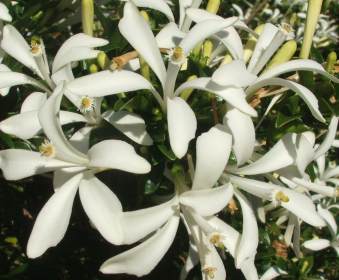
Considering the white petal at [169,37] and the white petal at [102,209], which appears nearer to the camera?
the white petal at [102,209]

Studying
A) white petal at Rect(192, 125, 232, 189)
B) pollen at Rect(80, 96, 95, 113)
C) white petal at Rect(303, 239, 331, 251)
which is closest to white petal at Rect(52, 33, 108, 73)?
pollen at Rect(80, 96, 95, 113)

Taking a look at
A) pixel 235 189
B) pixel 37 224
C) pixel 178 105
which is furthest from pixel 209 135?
pixel 37 224

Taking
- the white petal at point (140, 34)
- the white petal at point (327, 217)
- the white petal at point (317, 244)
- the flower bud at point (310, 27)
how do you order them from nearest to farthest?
1. the white petal at point (140, 34)
2. the flower bud at point (310, 27)
3. the white petal at point (327, 217)
4. the white petal at point (317, 244)

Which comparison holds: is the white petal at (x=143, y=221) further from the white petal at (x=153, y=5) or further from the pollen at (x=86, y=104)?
the white petal at (x=153, y=5)

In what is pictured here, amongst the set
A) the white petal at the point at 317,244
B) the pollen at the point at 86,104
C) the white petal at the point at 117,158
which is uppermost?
the pollen at the point at 86,104

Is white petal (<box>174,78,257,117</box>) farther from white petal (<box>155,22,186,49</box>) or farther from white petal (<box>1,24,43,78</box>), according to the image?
white petal (<box>1,24,43,78</box>)

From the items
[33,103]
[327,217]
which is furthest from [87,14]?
[327,217]

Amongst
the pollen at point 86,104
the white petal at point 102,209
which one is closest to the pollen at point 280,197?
the white petal at point 102,209
